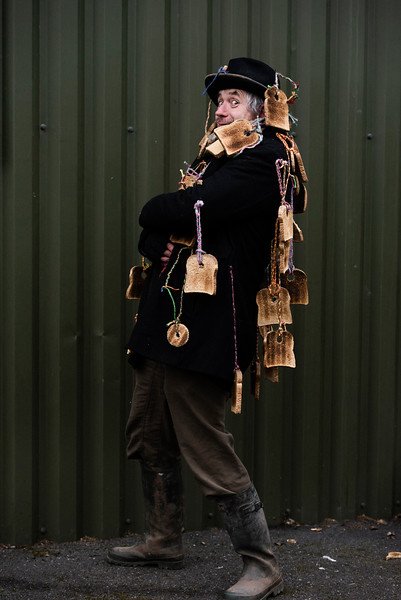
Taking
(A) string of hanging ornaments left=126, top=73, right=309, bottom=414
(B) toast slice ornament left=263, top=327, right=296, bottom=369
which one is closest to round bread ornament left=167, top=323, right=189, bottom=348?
(A) string of hanging ornaments left=126, top=73, right=309, bottom=414

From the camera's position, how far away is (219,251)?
3629 mm

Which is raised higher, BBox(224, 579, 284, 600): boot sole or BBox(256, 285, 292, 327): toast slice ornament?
BBox(256, 285, 292, 327): toast slice ornament

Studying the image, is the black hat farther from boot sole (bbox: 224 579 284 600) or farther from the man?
boot sole (bbox: 224 579 284 600)

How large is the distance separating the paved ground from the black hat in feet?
6.53

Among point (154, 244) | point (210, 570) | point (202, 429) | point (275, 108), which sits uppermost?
point (275, 108)

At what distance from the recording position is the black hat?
3.70 metres

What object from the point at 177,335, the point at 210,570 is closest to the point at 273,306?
the point at 177,335

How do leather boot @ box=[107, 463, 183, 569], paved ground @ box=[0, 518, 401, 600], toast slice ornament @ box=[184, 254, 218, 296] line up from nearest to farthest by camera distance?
toast slice ornament @ box=[184, 254, 218, 296] → paved ground @ box=[0, 518, 401, 600] → leather boot @ box=[107, 463, 183, 569]

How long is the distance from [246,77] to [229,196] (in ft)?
1.69

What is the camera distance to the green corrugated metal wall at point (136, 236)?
167 inches

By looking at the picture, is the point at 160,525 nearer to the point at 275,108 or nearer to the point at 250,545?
the point at 250,545

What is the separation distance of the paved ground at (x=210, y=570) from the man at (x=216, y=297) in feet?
0.86

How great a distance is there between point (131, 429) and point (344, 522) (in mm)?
1443

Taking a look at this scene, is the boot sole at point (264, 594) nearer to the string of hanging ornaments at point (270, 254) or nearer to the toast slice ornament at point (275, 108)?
the string of hanging ornaments at point (270, 254)
